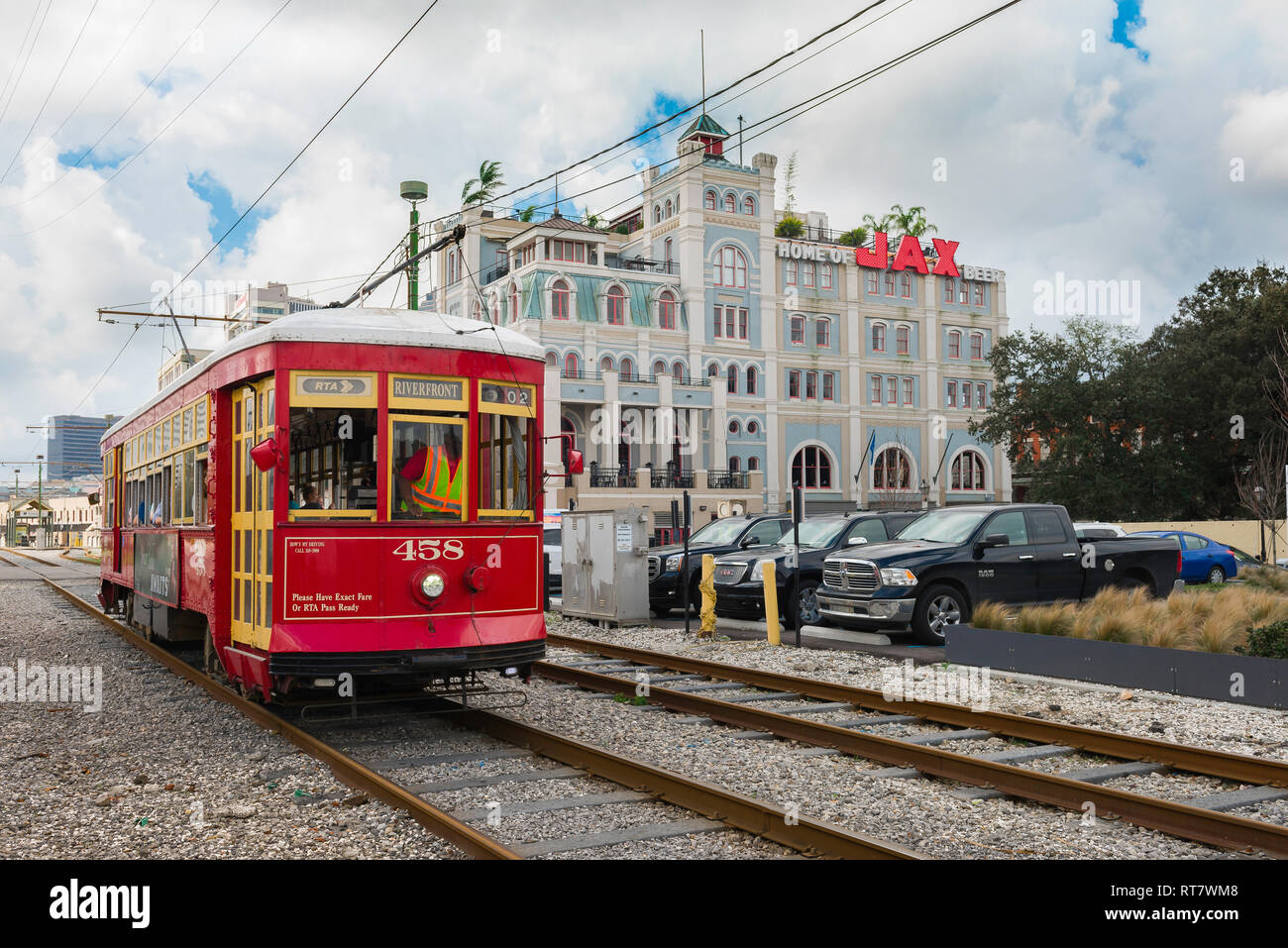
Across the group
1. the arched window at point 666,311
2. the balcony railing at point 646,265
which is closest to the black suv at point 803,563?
the arched window at point 666,311

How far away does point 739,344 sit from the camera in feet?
194

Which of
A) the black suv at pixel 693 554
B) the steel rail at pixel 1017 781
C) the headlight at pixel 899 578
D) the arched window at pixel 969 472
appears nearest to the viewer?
the steel rail at pixel 1017 781

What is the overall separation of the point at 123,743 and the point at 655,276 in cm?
4907

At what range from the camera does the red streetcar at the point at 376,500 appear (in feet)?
28.1

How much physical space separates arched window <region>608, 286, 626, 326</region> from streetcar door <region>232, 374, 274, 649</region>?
45754 millimetres

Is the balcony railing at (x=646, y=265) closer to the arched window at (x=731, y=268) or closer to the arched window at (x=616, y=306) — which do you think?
the arched window at (x=731, y=268)

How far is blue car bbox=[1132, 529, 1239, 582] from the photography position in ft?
84.5

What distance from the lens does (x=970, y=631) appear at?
13180 mm

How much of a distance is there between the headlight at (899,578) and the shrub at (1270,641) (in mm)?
4253

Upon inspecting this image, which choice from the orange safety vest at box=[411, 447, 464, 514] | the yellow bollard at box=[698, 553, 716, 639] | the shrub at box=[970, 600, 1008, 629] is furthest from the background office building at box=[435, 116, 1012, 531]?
the orange safety vest at box=[411, 447, 464, 514]

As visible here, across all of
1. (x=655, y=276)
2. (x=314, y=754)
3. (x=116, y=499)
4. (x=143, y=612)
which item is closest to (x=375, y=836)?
(x=314, y=754)

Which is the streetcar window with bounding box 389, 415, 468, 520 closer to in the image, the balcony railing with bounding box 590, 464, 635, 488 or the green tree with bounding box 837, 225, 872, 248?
the balcony railing with bounding box 590, 464, 635, 488

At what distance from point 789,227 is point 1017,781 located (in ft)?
188
